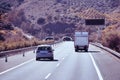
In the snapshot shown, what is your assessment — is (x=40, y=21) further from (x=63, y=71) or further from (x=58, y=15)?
(x=63, y=71)

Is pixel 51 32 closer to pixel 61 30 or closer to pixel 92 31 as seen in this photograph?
pixel 61 30

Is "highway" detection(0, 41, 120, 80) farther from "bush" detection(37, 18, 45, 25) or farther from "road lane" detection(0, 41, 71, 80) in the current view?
"bush" detection(37, 18, 45, 25)

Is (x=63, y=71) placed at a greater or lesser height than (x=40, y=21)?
lesser

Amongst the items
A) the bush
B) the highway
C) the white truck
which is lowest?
the highway

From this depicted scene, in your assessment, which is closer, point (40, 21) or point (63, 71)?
point (63, 71)

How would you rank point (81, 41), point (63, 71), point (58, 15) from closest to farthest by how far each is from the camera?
1. point (63, 71)
2. point (81, 41)
3. point (58, 15)

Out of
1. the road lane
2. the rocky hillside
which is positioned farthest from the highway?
the rocky hillside

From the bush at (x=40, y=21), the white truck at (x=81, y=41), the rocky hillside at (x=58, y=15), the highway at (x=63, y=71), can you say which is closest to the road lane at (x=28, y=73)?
the highway at (x=63, y=71)

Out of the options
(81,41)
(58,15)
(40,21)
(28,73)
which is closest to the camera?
(28,73)

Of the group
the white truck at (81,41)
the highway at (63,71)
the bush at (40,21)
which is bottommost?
the highway at (63,71)

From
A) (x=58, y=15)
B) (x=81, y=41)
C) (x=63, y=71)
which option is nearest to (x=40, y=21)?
(x=58, y=15)

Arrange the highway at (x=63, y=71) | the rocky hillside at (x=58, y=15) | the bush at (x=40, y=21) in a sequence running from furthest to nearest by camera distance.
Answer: the bush at (x=40, y=21) → the rocky hillside at (x=58, y=15) → the highway at (x=63, y=71)

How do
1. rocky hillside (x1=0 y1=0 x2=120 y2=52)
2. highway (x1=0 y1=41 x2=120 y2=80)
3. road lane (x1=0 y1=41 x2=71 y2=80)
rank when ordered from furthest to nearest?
rocky hillside (x1=0 y1=0 x2=120 y2=52) < highway (x1=0 y1=41 x2=120 y2=80) < road lane (x1=0 y1=41 x2=71 y2=80)

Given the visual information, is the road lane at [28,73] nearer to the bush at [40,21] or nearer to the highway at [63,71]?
the highway at [63,71]
